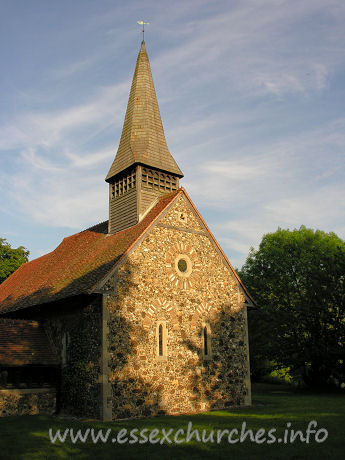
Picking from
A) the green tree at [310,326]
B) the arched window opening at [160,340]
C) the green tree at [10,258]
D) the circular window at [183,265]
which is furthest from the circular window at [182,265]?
the green tree at [10,258]

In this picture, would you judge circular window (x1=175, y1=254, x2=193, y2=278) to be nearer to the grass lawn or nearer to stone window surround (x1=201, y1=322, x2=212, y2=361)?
stone window surround (x1=201, y1=322, x2=212, y2=361)

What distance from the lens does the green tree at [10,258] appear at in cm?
3756

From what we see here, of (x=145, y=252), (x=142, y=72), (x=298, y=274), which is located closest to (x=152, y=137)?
(x=142, y=72)

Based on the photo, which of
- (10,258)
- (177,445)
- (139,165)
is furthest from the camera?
(10,258)

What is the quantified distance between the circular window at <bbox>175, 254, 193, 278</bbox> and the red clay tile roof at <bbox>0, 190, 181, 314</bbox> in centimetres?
202

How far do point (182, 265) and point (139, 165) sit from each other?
17.8ft

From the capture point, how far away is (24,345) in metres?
17.8

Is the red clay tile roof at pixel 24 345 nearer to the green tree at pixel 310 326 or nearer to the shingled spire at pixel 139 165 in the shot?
the shingled spire at pixel 139 165

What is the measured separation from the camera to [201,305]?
18.9 meters

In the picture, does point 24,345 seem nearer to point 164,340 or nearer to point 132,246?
point 164,340

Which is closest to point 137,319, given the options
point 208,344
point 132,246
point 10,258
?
point 132,246

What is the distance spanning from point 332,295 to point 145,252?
1514cm

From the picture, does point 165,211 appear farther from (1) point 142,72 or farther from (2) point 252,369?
(2) point 252,369

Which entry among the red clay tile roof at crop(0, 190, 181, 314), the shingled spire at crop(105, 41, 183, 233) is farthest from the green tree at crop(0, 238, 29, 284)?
the shingled spire at crop(105, 41, 183, 233)
